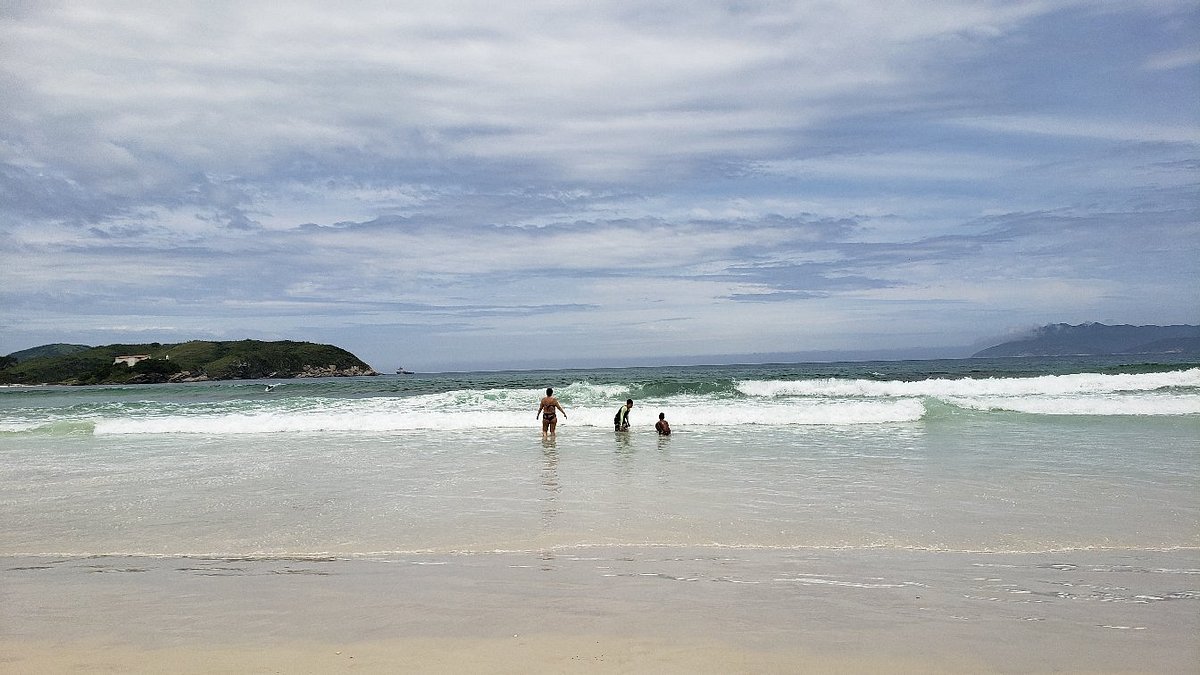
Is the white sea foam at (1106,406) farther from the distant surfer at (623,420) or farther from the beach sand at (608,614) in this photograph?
the beach sand at (608,614)

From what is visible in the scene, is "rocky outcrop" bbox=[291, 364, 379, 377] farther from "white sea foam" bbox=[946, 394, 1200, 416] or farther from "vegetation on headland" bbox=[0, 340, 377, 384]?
"white sea foam" bbox=[946, 394, 1200, 416]

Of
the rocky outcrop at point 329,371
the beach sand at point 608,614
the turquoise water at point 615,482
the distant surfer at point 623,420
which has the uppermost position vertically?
the rocky outcrop at point 329,371

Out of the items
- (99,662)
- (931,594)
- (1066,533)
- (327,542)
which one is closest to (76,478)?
(327,542)

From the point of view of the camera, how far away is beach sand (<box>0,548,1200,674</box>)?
4.28 m

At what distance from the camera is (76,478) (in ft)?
41.0

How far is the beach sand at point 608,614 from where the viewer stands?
14.0ft

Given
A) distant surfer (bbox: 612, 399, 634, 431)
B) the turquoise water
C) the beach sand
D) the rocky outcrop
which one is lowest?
the turquoise water

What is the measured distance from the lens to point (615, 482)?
11242 millimetres

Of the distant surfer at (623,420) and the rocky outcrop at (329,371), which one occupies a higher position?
the rocky outcrop at (329,371)

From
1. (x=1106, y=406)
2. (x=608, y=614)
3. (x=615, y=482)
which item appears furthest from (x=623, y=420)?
(x=1106, y=406)

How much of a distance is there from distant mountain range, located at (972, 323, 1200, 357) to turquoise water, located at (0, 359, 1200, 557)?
14803 cm

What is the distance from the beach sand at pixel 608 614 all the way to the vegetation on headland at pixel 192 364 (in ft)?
269

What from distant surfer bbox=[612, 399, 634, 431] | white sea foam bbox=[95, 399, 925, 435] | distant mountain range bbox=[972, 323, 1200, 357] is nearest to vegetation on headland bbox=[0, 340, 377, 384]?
white sea foam bbox=[95, 399, 925, 435]

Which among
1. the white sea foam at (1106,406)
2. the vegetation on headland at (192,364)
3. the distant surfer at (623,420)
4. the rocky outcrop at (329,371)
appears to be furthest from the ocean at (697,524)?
the rocky outcrop at (329,371)
